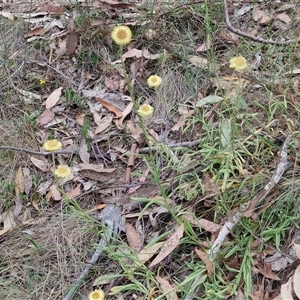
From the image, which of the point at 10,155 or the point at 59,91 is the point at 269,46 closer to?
the point at 59,91

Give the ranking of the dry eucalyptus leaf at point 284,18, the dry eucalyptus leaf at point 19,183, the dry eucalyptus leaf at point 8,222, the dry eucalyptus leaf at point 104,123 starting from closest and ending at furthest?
the dry eucalyptus leaf at point 8,222 → the dry eucalyptus leaf at point 19,183 → the dry eucalyptus leaf at point 104,123 → the dry eucalyptus leaf at point 284,18

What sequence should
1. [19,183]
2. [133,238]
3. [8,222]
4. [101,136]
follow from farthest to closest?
1. [101,136]
2. [19,183]
3. [8,222]
4. [133,238]

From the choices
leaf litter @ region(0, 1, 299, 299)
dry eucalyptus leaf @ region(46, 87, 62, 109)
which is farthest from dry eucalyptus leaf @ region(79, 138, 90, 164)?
dry eucalyptus leaf @ region(46, 87, 62, 109)

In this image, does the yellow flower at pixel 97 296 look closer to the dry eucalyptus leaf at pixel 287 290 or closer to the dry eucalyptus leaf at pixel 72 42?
the dry eucalyptus leaf at pixel 287 290

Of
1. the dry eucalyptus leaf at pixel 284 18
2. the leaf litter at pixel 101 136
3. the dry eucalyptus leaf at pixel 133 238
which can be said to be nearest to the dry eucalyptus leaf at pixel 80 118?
the leaf litter at pixel 101 136

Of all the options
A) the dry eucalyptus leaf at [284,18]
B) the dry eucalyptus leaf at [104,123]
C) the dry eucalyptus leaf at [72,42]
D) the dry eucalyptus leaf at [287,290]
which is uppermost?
the dry eucalyptus leaf at [284,18]

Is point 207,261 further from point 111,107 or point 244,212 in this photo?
point 111,107

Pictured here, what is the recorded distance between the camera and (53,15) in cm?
317

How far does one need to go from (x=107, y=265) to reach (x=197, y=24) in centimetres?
154

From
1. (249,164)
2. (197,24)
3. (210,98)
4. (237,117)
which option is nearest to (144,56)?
(197,24)

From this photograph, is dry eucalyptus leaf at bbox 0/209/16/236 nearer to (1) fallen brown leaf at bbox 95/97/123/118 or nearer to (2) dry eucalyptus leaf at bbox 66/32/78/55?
(1) fallen brown leaf at bbox 95/97/123/118

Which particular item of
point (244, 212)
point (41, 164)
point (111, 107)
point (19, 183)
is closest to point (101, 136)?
point (111, 107)

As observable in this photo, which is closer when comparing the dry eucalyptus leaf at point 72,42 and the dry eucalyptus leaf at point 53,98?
the dry eucalyptus leaf at point 53,98

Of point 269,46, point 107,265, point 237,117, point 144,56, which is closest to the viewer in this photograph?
point 107,265
